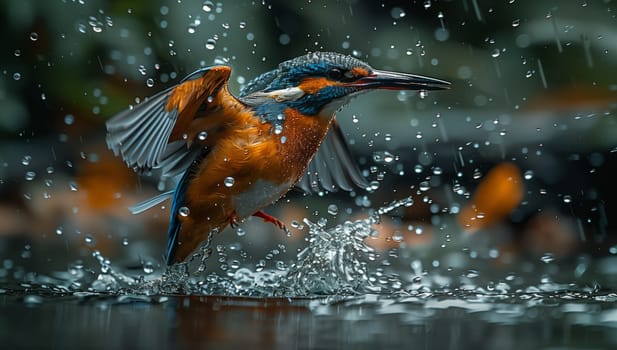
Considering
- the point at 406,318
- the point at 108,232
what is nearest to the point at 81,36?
the point at 108,232

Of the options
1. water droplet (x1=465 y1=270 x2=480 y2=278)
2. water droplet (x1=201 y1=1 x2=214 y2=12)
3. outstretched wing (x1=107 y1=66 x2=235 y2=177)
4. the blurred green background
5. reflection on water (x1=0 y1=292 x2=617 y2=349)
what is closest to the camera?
reflection on water (x1=0 y1=292 x2=617 y2=349)

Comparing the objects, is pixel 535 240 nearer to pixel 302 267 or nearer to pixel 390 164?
pixel 390 164

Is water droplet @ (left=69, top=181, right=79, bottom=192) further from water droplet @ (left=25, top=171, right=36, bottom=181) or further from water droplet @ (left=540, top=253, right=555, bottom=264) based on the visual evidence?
water droplet @ (left=540, top=253, right=555, bottom=264)

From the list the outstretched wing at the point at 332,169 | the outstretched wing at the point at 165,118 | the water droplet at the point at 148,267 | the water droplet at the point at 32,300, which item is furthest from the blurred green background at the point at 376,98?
the water droplet at the point at 32,300

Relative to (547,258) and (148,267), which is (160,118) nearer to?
(148,267)

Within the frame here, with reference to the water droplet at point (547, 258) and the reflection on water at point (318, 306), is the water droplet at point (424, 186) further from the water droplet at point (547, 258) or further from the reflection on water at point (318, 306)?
the reflection on water at point (318, 306)

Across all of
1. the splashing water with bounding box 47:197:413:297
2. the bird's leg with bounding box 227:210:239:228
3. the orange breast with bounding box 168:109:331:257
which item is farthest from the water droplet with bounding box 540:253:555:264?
the bird's leg with bounding box 227:210:239:228
